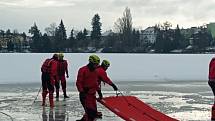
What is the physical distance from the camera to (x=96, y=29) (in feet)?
458

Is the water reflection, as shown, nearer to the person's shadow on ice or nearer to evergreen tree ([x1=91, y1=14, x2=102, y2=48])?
the person's shadow on ice

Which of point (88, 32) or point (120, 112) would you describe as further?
point (88, 32)

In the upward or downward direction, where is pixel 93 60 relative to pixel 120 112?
upward

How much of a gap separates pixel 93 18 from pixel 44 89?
130332 mm

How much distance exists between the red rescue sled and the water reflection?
1624mm

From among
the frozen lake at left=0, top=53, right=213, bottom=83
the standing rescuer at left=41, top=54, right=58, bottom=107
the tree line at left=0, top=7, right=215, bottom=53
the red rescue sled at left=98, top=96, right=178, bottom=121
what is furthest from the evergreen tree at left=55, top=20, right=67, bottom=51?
the red rescue sled at left=98, top=96, right=178, bottom=121

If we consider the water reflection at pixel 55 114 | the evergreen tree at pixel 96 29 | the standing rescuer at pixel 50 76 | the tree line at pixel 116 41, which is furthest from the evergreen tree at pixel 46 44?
the water reflection at pixel 55 114

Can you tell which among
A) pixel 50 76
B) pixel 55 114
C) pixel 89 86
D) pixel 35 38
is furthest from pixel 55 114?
pixel 35 38

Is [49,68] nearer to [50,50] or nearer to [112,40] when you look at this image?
[50,50]

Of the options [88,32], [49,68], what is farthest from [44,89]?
[88,32]

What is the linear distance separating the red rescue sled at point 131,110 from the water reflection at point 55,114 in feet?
5.33

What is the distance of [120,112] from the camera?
373 inches

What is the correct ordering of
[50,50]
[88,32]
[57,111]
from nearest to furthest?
[57,111], [50,50], [88,32]

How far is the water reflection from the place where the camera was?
36.4 ft
